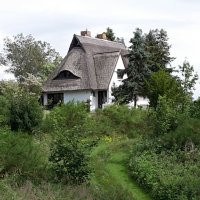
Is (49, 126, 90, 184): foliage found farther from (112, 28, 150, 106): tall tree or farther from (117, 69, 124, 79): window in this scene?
(117, 69, 124, 79): window

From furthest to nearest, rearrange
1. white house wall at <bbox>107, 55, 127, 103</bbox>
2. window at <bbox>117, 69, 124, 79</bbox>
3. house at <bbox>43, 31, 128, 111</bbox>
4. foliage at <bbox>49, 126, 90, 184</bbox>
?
1. house at <bbox>43, 31, 128, 111</bbox>
2. white house wall at <bbox>107, 55, 127, 103</bbox>
3. window at <bbox>117, 69, 124, 79</bbox>
4. foliage at <bbox>49, 126, 90, 184</bbox>

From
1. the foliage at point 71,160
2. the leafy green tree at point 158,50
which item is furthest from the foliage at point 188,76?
the foliage at point 71,160

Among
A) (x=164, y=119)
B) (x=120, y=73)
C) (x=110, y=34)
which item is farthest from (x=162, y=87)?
(x=110, y=34)

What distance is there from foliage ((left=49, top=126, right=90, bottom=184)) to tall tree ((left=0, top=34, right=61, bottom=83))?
40.3 meters

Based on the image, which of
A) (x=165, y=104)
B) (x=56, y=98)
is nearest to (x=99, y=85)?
(x=56, y=98)

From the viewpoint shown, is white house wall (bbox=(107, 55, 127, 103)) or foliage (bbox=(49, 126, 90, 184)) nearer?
foliage (bbox=(49, 126, 90, 184))

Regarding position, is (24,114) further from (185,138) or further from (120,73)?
(120,73)

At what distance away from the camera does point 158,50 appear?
45.6 m

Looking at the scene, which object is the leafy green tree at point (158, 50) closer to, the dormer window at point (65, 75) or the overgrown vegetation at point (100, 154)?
the dormer window at point (65, 75)

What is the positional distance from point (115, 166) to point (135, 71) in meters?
21.7

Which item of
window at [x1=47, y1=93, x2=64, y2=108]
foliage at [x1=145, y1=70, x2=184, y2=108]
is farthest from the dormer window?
foliage at [x1=145, y1=70, x2=184, y2=108]

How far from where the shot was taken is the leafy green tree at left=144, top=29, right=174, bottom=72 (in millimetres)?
43719

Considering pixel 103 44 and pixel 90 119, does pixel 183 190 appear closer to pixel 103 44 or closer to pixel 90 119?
pixel 90 119

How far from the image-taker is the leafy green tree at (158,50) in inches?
1721
